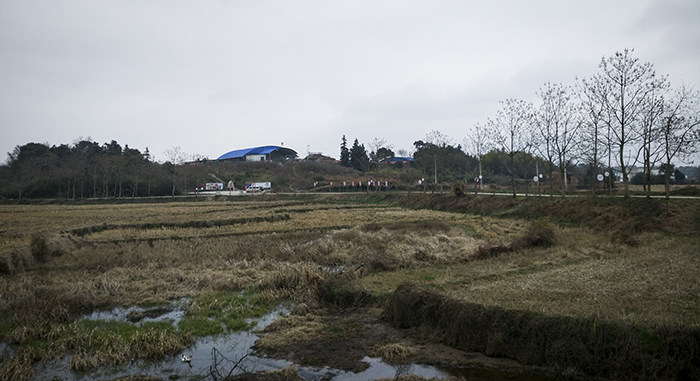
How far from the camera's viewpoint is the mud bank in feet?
22.9

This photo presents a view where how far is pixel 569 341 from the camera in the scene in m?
7.73

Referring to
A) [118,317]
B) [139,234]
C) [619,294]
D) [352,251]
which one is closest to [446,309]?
[619,294]

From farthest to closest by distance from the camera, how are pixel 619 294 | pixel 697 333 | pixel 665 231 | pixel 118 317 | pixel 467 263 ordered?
pixel 665 231, pixel 467 263, pixel 118 317, pixel 619 294, pixel 697 333

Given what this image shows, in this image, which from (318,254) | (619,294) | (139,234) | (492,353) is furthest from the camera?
(139,234)

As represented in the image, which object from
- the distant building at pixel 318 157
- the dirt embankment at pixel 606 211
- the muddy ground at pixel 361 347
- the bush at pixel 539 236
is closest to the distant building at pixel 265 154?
the distant building at pixel 318 157

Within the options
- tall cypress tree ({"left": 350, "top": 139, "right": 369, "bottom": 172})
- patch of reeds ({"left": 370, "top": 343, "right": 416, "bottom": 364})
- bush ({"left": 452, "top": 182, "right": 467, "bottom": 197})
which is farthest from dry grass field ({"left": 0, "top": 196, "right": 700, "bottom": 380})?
tall cypress tree ({"left": 350, "top": 139, "right": 369, "bottom": 172})

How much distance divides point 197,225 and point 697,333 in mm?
28185

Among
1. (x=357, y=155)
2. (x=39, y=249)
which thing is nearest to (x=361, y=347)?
(x=39, y=249)

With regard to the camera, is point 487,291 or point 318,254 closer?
point 487,291

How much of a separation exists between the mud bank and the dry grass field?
374 millimetres

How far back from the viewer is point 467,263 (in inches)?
629

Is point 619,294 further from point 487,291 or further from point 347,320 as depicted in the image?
point 347,320

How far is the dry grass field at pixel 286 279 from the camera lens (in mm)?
9281

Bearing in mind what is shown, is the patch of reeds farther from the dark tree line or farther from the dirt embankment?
the dark tree line
